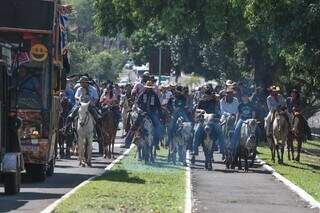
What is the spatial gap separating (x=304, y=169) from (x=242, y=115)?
248cm

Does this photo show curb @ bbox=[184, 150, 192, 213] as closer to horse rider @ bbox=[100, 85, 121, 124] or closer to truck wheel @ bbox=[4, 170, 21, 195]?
truck wheel @ bbox=[4, 170, 21, 195]

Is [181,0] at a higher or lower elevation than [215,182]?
higher

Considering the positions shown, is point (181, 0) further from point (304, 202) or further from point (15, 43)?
point (304, 202)

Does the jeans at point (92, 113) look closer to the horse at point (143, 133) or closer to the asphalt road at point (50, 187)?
the asphalt road at point (50, 187)

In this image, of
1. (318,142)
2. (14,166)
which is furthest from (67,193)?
(318,142)

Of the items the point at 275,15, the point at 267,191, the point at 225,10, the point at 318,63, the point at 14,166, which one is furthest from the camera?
the point at 225,10

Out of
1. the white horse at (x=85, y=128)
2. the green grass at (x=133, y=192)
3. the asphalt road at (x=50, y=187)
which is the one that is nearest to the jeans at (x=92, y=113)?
the white horse at (x=85, y=128)

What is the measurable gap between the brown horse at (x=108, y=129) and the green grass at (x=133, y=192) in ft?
12.2

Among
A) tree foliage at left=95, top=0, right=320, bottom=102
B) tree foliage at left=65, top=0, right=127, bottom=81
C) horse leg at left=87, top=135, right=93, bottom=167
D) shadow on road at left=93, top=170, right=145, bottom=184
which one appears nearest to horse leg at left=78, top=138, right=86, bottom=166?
horse leg at left=87, top=135, right=93, bottom=167

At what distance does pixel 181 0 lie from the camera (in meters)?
39.8

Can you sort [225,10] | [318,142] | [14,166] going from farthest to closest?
1. [318,142]
2. [225,10]
3. [14,166]

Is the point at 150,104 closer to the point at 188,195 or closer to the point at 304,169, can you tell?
the point at 304,169

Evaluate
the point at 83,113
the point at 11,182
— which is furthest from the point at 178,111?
the point at 11,182

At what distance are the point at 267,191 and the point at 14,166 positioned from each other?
544 cm
